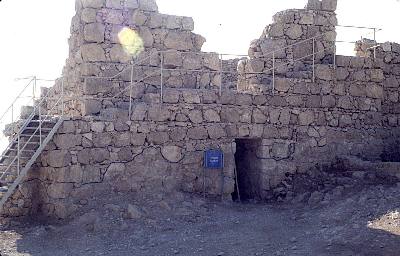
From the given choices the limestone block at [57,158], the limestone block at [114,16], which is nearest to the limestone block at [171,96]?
the limestone block at [114,16]

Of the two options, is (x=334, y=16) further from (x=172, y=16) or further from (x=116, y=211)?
(x=116, y=211)

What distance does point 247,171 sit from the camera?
492 inches

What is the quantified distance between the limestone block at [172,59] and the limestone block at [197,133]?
1692 mm

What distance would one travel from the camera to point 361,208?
30.9 ft

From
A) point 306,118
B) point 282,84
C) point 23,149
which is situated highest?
point 282,84

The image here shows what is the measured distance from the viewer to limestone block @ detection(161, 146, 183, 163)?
433 inches

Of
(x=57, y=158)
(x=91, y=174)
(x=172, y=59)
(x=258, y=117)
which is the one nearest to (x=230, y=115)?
(x=258, y=117)

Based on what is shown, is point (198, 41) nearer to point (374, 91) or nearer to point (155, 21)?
point (155, 21)

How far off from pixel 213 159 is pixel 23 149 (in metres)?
3.94

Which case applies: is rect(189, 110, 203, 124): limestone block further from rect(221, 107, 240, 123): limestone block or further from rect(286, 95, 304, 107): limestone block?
rect(286, 95, 304, 107): limestone block

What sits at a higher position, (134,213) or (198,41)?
(198,41)

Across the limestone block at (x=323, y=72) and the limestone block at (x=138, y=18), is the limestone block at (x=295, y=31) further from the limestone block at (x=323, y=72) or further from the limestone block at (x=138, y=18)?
the limestone block at (x=138, y=18)

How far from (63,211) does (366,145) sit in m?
7.25

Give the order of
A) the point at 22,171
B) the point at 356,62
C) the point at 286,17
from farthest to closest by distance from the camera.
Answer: the point at 286,17 < the point at 356,62 < the point at 22,171
